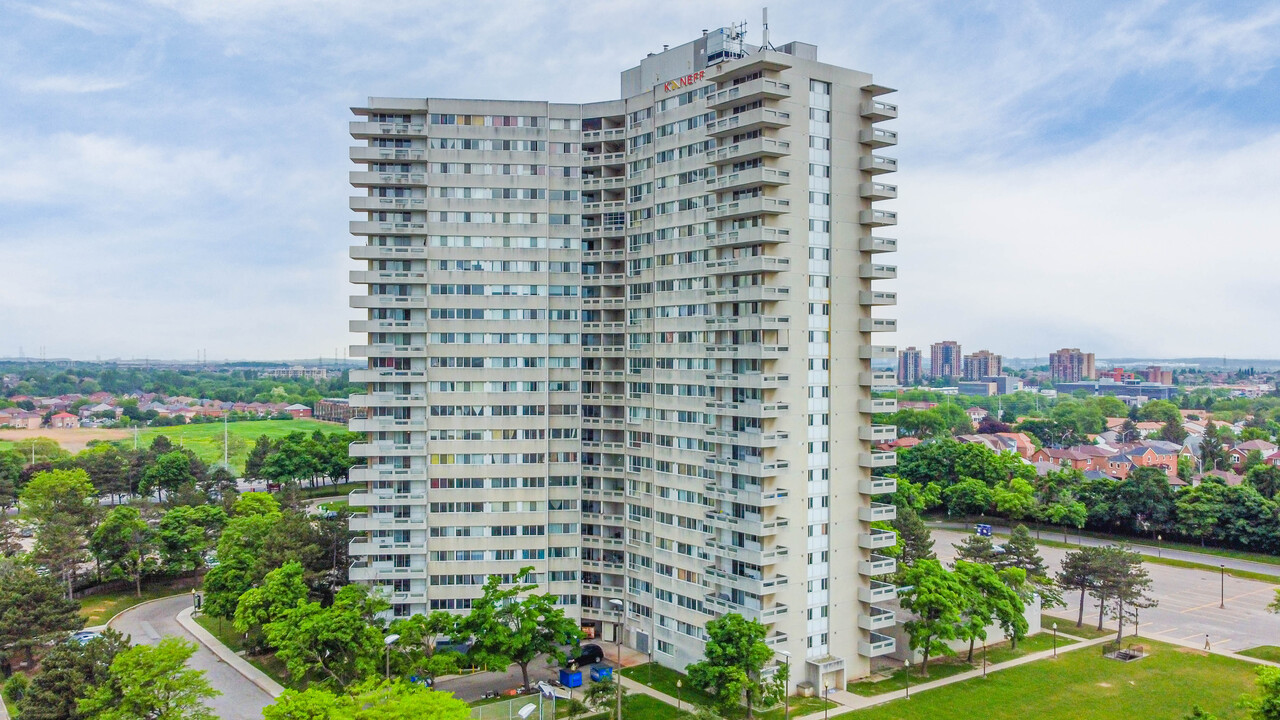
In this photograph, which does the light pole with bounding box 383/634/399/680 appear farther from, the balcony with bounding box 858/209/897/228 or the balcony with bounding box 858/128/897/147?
the balcony with bounding box 858/128/897/147

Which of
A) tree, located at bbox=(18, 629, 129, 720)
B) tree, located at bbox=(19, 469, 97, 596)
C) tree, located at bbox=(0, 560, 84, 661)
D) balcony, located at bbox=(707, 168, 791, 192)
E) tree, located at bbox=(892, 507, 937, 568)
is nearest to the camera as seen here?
tree, located at bbox=(18, 629, 129, 720)

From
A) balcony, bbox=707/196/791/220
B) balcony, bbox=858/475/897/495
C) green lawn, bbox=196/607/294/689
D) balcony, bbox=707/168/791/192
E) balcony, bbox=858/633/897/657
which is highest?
balcony, bbox=707/168/791/192

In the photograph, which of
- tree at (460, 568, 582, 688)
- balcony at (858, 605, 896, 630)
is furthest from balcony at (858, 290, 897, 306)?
tree at (460, 568, 582, 688)

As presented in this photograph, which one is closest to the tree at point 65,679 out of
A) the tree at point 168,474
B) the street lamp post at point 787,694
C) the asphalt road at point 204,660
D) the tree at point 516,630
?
the asphalt road at point 204,660

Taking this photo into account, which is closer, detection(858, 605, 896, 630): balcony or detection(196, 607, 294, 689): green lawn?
detection(196, 607, 294, 689): green lawn

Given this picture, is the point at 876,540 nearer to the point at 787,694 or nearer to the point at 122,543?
the point at 787,694

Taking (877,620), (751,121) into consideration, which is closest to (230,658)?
(877,620)

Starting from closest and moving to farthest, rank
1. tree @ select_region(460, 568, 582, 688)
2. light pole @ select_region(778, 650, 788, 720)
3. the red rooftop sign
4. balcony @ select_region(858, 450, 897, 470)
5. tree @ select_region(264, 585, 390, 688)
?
light pole @ select_region(778, 650, 788, 720), tree @ select_region(264, 585, 390, 688), tree @ select_region(460, 568, 582, 688), balcony @ select_region(858, 450, 897, 470), the red rooftop sign
